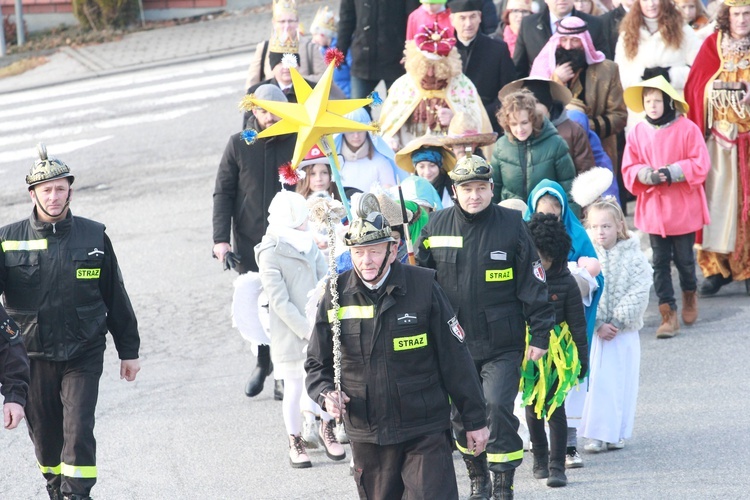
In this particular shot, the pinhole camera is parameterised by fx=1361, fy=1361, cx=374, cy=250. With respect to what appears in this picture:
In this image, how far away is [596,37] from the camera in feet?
40.4

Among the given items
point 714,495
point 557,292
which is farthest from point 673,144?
point 714,495

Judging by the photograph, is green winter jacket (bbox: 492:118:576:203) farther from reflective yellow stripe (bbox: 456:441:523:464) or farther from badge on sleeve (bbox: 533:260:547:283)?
reflective yellow stripe (bbox: 456:441:523:464)

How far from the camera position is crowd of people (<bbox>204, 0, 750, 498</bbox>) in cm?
690

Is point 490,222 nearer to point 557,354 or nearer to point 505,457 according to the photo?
point 557,354

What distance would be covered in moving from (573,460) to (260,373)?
2758 mm

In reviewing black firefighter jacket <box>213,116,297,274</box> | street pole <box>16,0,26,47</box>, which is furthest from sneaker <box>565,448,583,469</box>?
street pole <box>16,0,26,47</box>

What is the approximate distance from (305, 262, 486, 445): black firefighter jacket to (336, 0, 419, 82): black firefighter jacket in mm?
7007

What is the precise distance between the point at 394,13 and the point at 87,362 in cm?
659

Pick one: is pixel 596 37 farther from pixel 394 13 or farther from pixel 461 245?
pixel 461 245

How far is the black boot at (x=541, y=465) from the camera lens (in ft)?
28.0

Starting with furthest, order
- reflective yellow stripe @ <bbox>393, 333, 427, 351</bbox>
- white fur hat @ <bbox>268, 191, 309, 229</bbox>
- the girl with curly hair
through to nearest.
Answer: the girl with curly hair < white fur hat @ <bbox>268, 191, 309, 229</bbox> < reflective yellow stripe @ <bbox>393, 333, 427, 351</bbox>

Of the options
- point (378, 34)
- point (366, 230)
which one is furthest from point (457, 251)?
point (378, 34)

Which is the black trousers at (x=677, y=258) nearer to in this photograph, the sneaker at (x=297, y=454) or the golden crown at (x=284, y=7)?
the sneaker at (x=297, y=454)

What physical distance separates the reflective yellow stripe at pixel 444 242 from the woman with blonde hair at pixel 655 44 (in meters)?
4.43
